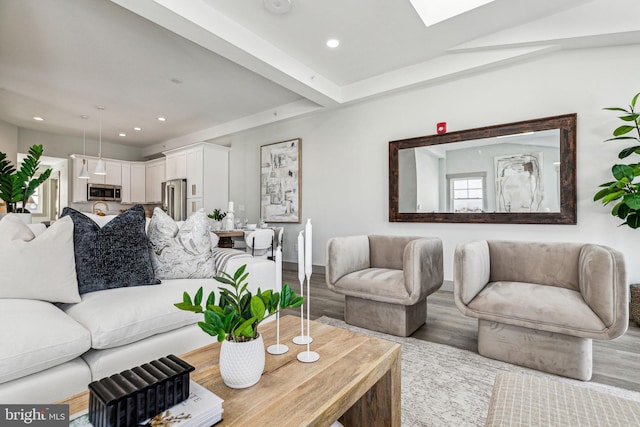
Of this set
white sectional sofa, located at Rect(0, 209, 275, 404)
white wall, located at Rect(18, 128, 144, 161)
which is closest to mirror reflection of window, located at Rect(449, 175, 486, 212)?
Result: white sectional sofa, located at Rect(0, 209, 275, 404)

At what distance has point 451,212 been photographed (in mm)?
3699

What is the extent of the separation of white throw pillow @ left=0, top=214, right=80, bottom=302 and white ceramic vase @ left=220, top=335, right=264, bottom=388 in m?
1.18

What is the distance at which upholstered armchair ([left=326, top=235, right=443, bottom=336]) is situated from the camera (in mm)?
2326

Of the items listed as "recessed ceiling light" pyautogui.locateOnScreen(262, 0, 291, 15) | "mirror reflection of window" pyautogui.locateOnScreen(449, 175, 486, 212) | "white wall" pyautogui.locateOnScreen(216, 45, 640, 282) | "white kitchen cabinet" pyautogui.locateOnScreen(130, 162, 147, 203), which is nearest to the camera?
"recessed ceiling light" pyautogui.locateOnScreen(262, 0, 291, 15)

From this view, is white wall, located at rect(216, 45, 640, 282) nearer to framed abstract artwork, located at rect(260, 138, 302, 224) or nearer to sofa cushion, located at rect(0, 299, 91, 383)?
framed abstract artwork, located at rect(260, 138, 302, 224)

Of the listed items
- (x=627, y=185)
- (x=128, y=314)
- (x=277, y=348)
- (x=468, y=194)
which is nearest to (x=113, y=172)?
(x=128, y=314)

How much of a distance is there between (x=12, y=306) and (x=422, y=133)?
3952mm

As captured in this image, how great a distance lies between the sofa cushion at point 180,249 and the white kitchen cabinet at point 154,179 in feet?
19.5

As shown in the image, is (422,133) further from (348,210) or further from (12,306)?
(12,306)

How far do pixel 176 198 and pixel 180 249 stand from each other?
5063 millimetres

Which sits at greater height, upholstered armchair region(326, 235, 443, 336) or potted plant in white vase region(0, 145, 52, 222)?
potted plant in white vase region(0, 145, 52, 222)

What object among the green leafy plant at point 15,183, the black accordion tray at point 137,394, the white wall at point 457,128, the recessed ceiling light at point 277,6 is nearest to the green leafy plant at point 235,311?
the black accordion tray at point 137,394

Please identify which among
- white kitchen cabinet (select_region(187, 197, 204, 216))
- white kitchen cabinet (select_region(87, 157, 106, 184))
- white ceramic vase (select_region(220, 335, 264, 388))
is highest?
white kitchen cabinet (select_region(87, 157, 106, 184))

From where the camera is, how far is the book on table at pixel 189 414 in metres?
0.74
